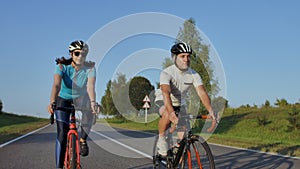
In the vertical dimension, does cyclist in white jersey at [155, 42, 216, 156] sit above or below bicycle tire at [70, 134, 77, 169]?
above

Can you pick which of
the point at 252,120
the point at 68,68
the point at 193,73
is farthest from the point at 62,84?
the point at 252,120

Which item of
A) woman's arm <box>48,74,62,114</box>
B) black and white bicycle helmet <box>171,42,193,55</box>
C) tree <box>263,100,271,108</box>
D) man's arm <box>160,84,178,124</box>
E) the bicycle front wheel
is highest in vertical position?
tree <box>263,100,271,108</box>

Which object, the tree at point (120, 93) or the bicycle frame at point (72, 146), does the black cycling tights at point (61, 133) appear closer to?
the bicycle frame at point (72, 146)

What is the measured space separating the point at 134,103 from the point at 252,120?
17.6 metres

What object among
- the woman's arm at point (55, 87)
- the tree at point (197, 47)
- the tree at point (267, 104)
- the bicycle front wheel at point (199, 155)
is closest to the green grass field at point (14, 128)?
the tree at point (197, 47)

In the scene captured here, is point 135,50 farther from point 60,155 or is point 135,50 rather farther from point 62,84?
point 60,155

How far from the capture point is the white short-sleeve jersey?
475 centimetres

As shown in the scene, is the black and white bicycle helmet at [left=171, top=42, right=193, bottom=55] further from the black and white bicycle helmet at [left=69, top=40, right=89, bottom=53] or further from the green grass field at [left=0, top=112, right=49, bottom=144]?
the green grass field at [left=0, top=112, right=49, bottom=144]

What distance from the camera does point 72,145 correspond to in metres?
4.92

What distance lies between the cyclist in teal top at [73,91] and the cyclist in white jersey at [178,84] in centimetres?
95

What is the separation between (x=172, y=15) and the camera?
643cm

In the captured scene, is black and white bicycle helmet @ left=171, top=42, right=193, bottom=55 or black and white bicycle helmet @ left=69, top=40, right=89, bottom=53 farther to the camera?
black and white bicycle helmet @ left=69, top=40, right=89, bottom=53

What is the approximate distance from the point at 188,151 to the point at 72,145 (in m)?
1.47

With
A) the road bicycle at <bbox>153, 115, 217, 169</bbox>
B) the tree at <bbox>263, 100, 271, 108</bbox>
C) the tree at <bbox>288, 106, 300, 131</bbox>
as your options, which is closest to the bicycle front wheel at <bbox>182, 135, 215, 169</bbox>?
the road bicycle at <bbox>153, 115, 217, 169</bbox>
